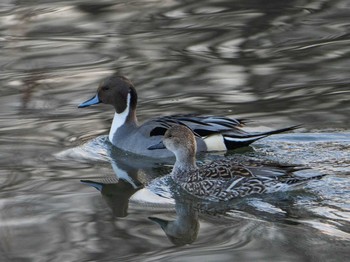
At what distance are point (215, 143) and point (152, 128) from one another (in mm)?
568

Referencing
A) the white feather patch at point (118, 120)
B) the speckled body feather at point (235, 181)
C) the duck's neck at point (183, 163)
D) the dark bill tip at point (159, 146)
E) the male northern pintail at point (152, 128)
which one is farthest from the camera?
the white feather patch at point (118, 120)

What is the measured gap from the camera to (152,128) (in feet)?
31.6

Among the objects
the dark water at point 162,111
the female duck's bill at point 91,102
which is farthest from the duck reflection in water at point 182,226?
the female duck's bill at point 91,102

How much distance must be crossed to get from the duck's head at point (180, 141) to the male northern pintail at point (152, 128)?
457mm

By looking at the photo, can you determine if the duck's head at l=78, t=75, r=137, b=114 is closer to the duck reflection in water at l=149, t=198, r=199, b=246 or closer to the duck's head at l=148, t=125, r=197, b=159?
the duck's head at l=148, t=125, r=197, b=159

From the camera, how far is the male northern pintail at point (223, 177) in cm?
810

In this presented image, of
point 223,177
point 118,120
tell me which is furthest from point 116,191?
point 118,120

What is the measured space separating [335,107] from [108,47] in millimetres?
3633

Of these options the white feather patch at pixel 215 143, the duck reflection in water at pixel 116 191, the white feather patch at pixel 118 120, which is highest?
the white feather patch at pixel 118 120

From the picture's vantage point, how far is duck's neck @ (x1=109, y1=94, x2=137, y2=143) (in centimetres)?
985

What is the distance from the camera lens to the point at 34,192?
27.5ft

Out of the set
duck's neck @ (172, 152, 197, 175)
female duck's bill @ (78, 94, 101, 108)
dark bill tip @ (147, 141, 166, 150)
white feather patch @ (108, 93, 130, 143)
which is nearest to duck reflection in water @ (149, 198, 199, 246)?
duck's neck @ (172, 152, 197, 175)

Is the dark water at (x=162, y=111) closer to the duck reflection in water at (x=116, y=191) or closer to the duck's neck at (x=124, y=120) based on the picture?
the duck reflection in water at (x=116, y=191)

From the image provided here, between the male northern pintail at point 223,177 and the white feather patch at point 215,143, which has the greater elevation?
the male northern pintail at point 223,177
